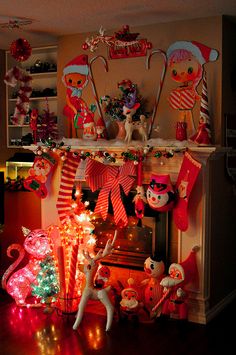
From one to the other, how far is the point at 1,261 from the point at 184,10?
3257 mm

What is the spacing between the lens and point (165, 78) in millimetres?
4188

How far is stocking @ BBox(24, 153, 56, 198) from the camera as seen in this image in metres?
4.56

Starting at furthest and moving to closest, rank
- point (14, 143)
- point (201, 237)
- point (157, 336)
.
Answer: point (14, 143), point (201, 237), point (157, 336)

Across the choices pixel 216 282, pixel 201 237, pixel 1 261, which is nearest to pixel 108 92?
pixel 201 237

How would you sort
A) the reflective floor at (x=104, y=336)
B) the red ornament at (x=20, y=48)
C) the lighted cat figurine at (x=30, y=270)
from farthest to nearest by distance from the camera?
the lighted cat figurine at (x=30, y=270)
the red ornament at (x=20, y=48)
the reflective floor at (x=104, y=336)

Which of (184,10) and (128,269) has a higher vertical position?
(184,10)

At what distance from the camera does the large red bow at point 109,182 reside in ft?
13.6

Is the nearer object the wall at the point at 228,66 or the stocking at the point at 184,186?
the stocking at the point at 184,186

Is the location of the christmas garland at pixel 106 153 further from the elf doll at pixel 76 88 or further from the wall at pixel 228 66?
the wall at pixel 228 66

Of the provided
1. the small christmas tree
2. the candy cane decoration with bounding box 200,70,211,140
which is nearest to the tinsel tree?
the small christmas tree

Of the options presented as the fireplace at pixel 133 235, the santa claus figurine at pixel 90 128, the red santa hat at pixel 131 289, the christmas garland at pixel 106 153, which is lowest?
the red santa hat at pixel 131 289

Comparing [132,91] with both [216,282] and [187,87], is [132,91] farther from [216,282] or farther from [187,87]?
[216,282]

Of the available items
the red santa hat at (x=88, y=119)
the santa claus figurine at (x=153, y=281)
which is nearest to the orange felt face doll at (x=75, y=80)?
the red santa hat at (x=88, y=119)

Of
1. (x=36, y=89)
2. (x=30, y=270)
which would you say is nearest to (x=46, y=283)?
(x=30, y=270)
